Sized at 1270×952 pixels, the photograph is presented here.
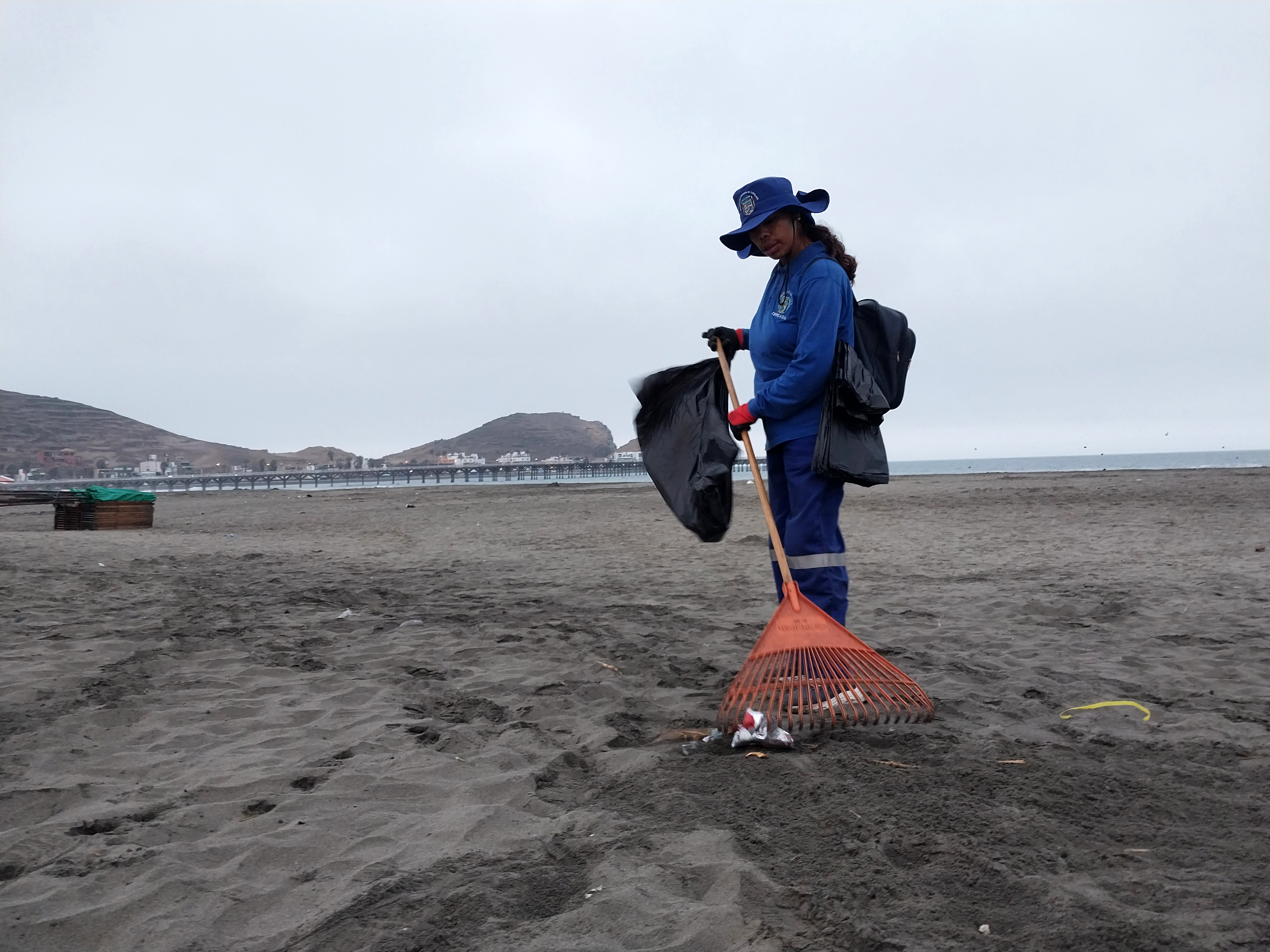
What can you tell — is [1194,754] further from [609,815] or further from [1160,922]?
[609,815]

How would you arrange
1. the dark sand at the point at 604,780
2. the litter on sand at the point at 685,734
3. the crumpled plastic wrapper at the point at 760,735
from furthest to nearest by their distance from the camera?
the litter on sand at the point at 685,734
the crumpled plastic wrapper at the point at 760,735
the dark sand at the point at 604,780

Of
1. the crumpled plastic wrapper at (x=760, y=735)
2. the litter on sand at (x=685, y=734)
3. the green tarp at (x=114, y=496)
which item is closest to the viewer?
the crumpled plastic wrapper at (x=760, y=735)

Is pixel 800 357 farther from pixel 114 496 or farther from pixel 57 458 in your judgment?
pixel 57 458

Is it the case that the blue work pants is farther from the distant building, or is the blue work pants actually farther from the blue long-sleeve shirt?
the distant building

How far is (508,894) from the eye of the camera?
1.64 meters

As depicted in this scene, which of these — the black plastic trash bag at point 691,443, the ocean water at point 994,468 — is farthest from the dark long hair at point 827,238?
the ocean water at point 994,468

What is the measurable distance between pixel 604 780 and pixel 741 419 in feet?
4.70

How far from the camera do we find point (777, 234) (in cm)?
296

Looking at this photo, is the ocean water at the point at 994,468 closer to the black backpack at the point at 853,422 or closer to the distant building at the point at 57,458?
the distant building at the point at 57,458

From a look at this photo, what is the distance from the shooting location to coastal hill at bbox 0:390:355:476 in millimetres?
79250

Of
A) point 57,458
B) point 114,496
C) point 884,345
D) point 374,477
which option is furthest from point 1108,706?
point 57,458

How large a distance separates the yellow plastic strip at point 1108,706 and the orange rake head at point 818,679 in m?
0.53

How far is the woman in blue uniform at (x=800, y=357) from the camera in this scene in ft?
9.18

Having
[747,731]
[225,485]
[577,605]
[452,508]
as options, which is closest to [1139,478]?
[452,508]
